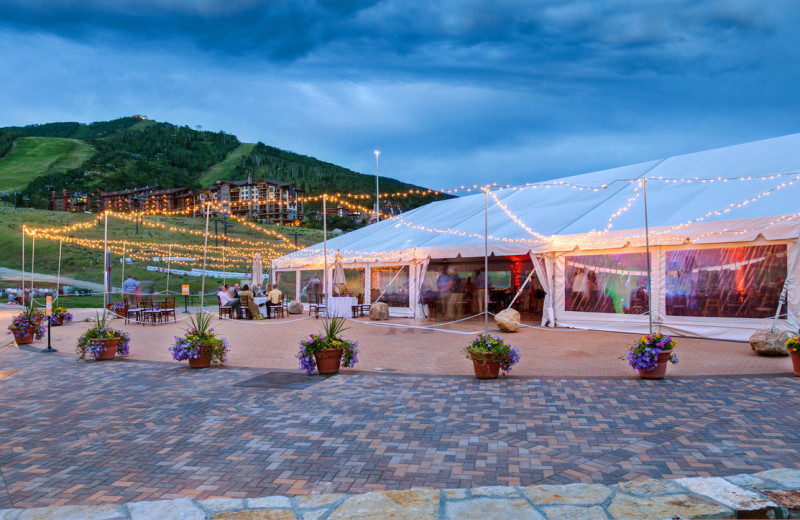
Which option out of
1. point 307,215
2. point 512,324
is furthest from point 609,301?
point 307,215

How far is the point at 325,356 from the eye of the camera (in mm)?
6477

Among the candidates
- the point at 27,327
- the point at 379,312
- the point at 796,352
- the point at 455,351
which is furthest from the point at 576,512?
the point at 379,312

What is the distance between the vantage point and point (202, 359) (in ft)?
23.8

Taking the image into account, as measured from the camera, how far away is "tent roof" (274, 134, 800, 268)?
8.94 metres

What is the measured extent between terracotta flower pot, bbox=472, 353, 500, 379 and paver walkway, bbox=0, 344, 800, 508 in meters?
0.17

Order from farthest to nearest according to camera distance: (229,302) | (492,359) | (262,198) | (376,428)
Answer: (262,198) < (229,302) < (492,359) < (376,428)

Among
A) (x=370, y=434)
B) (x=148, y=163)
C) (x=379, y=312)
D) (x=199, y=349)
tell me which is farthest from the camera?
(x=148, y=163)

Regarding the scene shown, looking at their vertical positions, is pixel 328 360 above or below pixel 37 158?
below

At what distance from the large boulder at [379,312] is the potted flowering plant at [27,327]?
7.77 metres

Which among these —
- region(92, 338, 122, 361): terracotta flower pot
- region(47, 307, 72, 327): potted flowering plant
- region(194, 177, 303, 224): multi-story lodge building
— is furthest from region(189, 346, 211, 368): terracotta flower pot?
region(194, 177, 303, 224): multi-story lodge building

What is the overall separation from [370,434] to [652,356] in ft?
11.8

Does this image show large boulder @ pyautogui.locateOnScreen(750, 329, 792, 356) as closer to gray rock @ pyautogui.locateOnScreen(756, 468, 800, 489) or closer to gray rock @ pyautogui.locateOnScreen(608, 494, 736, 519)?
gray rock @ pyautogui.locateOnScreen(756, 468, 800, 489)

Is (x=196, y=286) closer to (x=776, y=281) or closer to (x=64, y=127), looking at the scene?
(x=776, y=281)

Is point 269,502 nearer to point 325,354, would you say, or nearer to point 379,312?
point 325,354
